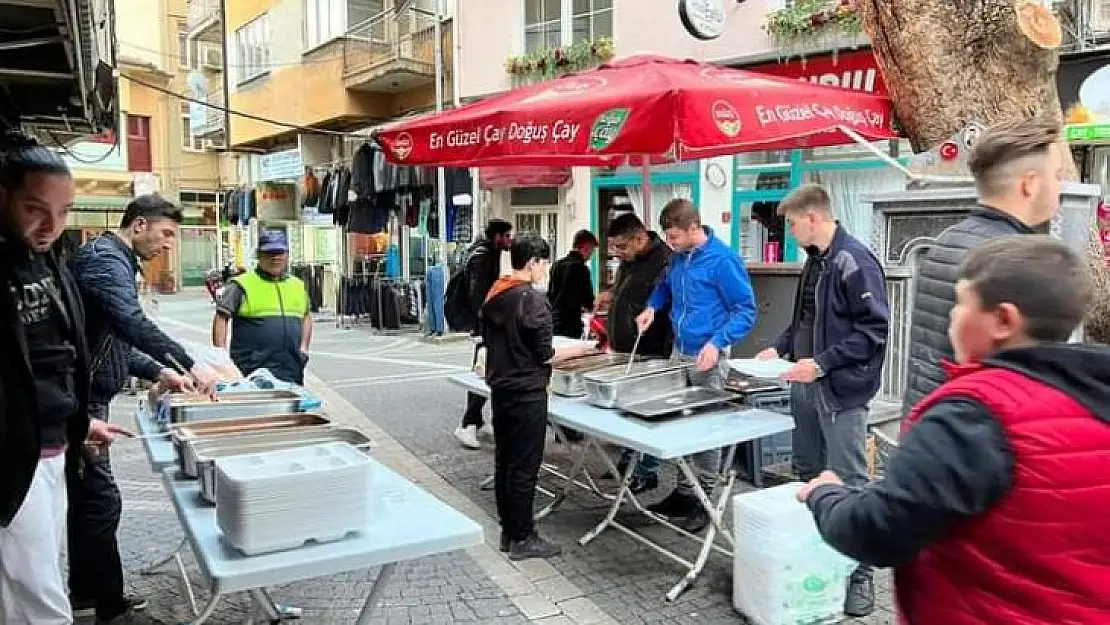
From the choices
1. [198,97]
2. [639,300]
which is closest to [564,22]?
[639,300]

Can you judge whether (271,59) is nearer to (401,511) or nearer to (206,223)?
(206,223)

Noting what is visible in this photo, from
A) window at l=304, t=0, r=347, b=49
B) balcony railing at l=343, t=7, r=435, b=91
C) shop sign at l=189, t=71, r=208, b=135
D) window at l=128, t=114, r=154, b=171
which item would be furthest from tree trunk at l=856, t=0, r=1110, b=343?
window at l=128, t=114, r=154, b=171

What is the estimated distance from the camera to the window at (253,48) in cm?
2097

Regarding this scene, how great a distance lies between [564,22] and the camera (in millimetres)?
13617

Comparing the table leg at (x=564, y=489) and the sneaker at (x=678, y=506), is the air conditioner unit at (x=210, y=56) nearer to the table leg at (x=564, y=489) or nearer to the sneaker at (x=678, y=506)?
the table leg at (x=564, y=489)

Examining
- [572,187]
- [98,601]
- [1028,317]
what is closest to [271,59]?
[572,187]

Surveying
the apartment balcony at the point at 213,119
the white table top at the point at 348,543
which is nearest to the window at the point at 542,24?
the white table top at the point at 348,543

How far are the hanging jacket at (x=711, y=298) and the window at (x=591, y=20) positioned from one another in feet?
29.3

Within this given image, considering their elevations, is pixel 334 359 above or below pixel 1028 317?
below

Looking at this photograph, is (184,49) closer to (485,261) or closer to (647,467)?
(485,261)

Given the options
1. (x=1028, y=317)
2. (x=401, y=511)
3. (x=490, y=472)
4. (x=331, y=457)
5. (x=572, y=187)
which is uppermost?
(x=572, y=187)

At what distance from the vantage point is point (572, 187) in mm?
13914

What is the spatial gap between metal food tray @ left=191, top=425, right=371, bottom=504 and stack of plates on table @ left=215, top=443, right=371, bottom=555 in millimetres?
254

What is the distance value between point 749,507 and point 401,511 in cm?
158
